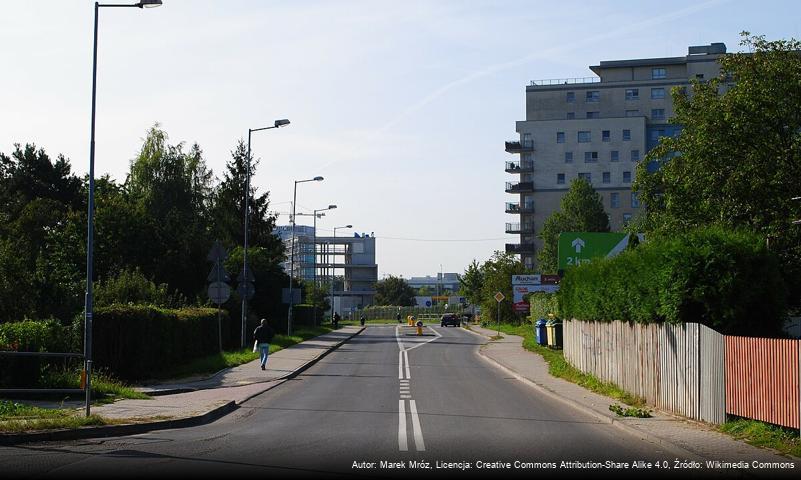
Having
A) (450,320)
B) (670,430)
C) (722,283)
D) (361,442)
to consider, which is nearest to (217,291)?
(361,442)

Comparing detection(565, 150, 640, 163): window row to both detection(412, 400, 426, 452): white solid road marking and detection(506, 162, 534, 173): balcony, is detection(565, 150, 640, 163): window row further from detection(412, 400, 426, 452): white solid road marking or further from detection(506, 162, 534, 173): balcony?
detection(412, 400, 426, 452): white solid road marking

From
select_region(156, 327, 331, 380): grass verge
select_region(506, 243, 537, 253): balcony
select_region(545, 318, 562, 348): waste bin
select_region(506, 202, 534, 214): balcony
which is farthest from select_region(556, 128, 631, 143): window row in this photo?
select_region(156, 327, 331, 380): grass verge

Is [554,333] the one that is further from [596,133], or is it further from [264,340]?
[596,133]

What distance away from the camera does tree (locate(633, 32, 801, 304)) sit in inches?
1093

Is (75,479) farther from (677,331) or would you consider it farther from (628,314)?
(628,314)

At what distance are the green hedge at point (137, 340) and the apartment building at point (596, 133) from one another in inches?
3115

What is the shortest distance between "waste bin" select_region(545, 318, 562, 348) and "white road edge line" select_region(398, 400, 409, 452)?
20569 mm

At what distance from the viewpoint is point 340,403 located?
1931 centimetres

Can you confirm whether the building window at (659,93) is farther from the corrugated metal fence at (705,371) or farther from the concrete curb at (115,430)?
the concrete curb at (115,430)

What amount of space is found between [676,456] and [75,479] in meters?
7.41

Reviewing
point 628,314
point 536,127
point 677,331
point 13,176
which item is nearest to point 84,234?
point 13,176

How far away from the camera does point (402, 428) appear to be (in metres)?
14.5

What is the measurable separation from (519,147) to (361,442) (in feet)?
307

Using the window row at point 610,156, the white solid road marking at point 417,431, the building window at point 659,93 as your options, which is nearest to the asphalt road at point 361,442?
the white solid road marking at point 417,431
